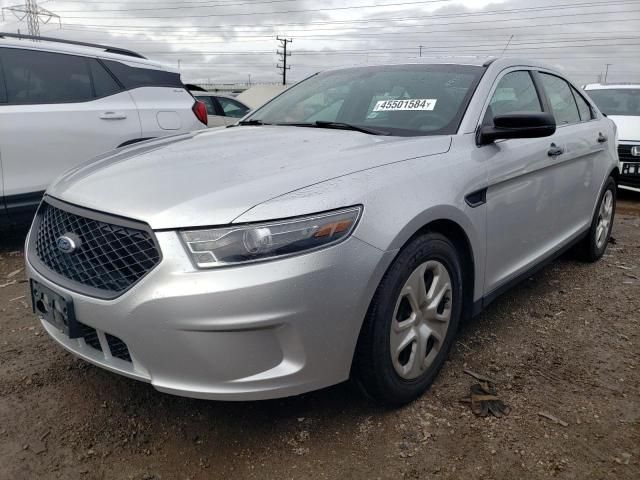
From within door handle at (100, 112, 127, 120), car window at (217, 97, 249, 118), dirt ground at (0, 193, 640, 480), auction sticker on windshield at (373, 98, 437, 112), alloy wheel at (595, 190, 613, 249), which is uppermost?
auction sticker on windshield at (373, 98, 437, 112)

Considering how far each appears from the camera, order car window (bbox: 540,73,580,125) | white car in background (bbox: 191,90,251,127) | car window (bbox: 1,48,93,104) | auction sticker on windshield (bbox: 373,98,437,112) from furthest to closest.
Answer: white car in background (bbox: 191,90,251,127)
car window (bbox: 1,48,93,104)
car window (bbox: 540,73,580,125)
auction sticker on windshield (bbox: 373,98,437,112)

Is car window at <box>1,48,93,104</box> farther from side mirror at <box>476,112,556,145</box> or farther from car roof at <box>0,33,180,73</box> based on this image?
side mirror at <box>476,112,556,145</box>

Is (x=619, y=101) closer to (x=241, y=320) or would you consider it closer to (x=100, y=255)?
(x=241, y=320)

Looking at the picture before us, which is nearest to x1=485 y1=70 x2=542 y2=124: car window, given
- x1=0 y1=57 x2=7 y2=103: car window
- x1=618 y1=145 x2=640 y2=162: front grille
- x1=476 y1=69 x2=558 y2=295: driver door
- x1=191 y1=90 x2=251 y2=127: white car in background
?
x1=476 y1=69 x2=558 y2=295: driver door

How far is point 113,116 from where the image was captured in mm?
4926

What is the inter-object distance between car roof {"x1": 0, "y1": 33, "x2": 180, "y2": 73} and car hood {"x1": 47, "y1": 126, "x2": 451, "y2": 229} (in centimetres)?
252

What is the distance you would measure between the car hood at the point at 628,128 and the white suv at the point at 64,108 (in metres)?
5.86

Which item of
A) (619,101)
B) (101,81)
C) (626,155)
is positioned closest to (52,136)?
(101,81)

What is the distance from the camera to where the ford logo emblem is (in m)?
2.03

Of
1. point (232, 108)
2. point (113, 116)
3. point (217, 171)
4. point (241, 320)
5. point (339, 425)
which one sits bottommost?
point (339, 425)

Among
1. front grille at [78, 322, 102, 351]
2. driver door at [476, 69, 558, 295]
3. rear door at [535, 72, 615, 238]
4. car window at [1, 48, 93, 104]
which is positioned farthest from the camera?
car window at [1, 48, 93, 104]

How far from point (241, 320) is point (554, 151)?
233 centimetres

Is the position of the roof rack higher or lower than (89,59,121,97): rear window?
higher

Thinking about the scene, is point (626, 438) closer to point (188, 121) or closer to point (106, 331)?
point (106, 331)
